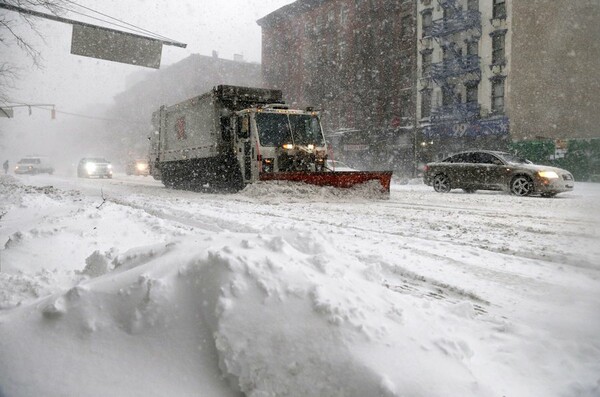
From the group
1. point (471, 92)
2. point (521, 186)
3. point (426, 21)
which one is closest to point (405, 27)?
point (426, 21)

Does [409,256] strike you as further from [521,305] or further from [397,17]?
[397,17]

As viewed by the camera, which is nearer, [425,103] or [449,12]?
[449,12]

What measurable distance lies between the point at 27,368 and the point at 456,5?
1267 inches

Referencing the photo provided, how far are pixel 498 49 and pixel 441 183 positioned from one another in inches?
581

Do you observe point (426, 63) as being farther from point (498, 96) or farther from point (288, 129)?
point (288, 129)

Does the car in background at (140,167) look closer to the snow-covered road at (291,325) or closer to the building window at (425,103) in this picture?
the building window at (425,103)

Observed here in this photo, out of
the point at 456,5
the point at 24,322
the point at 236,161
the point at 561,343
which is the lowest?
the point at 561,343

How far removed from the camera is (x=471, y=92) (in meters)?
29.0

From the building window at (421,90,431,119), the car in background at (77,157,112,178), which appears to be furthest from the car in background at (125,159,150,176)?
the building window at (421,90,431,119)

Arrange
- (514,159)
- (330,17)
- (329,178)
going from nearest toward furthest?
1. (329,178)
2. (514,159)
3. (330,17)

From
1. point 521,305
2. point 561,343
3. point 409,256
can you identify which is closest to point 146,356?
point 561,343

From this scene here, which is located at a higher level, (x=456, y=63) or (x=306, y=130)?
(x=456, y=63)

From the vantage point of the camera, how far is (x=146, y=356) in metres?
2.24

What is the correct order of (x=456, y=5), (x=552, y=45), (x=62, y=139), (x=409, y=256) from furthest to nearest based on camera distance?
(x=62, y=139)
(x=456, y=5)
(x=552, y=45)
(x=409, y=256)
